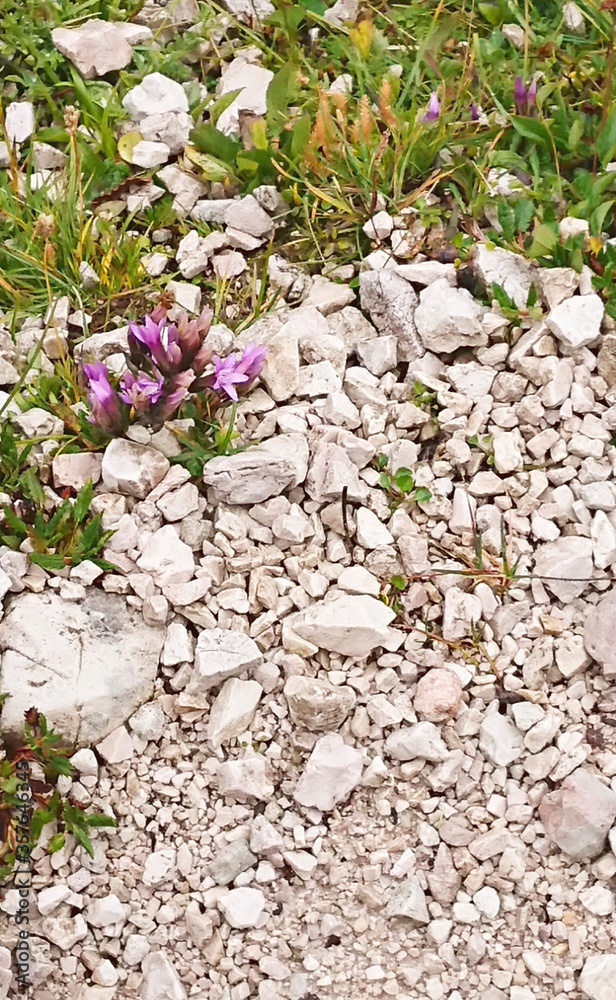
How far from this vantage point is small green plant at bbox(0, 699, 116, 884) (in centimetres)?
251

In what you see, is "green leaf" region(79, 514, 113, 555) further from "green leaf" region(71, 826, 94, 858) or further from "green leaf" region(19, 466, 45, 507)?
"green leaf" region(71, 826, 94, 858)

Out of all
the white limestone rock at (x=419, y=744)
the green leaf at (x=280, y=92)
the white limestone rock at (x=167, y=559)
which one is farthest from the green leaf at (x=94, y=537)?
the green leaf at (x=280, y=92)

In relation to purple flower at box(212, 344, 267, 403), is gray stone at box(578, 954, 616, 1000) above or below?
below

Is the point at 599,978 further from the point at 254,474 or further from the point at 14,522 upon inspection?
the point at 14,522

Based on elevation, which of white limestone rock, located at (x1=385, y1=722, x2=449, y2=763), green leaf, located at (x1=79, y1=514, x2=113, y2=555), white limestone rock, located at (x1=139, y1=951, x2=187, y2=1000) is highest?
green leaf, located at (x1=79, y1=514, x2=113, y2=555)

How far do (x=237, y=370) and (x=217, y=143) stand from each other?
916 mm

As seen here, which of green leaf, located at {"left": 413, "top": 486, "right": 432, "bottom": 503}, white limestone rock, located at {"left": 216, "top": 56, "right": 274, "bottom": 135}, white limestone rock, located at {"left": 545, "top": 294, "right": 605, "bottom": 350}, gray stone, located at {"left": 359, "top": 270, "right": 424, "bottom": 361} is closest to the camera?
green leaf, located at {"left": 413, "top": 486, "right": 432, "bottom": 503}

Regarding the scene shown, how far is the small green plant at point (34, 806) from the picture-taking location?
98.9 inches

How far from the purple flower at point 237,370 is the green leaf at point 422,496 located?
1.73 ft

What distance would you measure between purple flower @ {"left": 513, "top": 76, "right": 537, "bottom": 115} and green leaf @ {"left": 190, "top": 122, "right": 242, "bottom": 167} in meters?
0.85

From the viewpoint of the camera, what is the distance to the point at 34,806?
2549 millimetres

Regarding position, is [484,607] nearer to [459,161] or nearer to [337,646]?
[337,646]

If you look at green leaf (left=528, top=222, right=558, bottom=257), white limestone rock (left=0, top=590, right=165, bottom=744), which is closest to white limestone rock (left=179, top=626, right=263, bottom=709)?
white limestone rock (left=0, top=590, right=165, bottom=744)

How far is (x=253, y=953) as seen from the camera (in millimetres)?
2439
